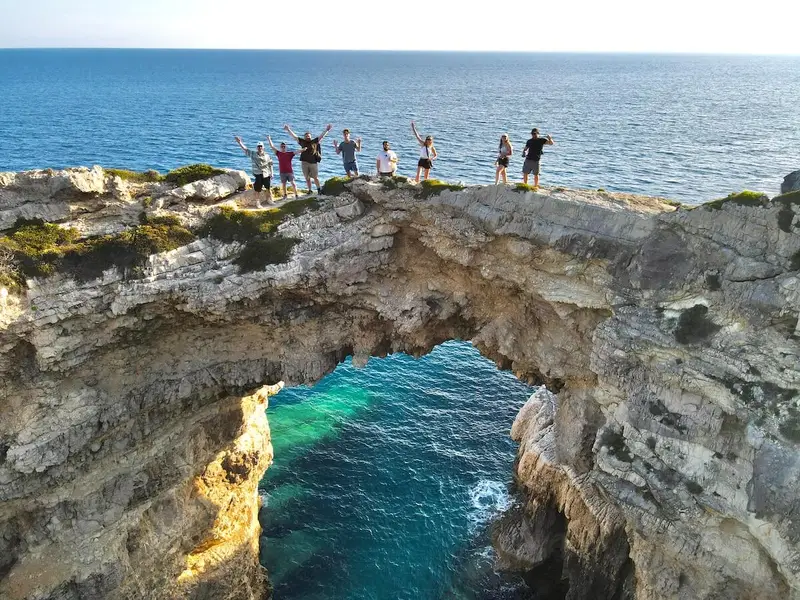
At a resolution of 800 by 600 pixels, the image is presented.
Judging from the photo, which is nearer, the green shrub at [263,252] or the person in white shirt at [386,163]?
Answer: the green shrub at [263,252]

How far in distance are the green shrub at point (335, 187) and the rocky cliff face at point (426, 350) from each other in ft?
1.24

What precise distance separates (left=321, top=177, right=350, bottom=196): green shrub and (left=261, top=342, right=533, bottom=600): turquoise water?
18720 millimetres

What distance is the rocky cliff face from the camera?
750 inches

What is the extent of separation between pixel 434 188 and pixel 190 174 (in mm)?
13400

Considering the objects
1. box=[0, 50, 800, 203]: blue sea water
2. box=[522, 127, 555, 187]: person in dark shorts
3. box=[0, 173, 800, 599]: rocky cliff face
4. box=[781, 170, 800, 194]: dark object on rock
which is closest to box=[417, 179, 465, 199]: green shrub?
box=[0, 173, 800, 599]: rocky cliff face

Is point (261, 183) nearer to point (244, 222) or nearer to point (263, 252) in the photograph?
point (244, 222)

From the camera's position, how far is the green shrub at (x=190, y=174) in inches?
1160

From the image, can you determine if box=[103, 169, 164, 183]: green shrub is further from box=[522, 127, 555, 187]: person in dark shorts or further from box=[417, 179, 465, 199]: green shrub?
box=[522, 127, 555, 187]: person in dark shorts

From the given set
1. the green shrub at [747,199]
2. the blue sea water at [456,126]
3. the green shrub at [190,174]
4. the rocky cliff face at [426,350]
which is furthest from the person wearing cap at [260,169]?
the blue sea water at [456,126]

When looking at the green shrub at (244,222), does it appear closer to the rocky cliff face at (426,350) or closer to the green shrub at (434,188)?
the rocky cliff face at (426,350)

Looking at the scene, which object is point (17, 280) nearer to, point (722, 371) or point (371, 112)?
point (722, 371)

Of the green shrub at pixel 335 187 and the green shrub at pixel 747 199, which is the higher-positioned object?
the green shrub at pixel 747 199

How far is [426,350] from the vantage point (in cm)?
2891

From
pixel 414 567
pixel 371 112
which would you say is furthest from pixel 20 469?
pixel 371 112
